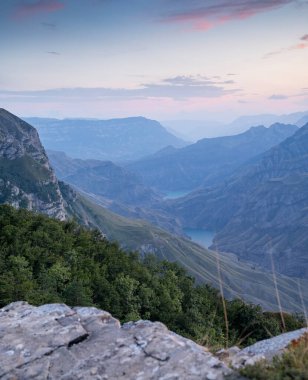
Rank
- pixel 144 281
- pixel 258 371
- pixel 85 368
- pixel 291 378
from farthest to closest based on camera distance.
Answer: pixel 144 281 → pixel 85 368 → pixel 258 371 → pixel 291 378

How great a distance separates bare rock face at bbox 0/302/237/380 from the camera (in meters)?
11.2

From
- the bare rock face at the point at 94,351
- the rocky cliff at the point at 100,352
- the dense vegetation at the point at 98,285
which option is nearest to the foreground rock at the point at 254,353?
the rocky cliff at the point at 100,352

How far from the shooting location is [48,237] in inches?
2098

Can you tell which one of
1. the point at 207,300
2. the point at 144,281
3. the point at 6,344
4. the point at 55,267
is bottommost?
the point at 207,300

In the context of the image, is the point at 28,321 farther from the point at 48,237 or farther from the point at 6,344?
the point at 48,237

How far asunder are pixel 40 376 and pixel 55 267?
104 feet

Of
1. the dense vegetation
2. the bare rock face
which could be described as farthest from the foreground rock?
the dense vegetation

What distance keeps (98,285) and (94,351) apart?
3637 cm

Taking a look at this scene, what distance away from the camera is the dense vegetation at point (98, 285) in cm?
3747

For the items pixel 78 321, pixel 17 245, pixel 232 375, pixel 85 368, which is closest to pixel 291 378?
pixel 232 375

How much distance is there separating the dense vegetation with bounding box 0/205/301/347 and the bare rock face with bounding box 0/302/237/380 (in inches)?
622

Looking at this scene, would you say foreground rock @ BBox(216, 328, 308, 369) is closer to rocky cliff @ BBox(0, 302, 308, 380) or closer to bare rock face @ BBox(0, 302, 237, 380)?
rocky cliff @ BBox(0, 302, 308, 380)

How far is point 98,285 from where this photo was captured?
4819cm

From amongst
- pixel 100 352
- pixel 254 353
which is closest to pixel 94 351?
pixel 100 352
